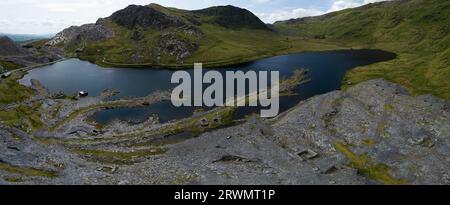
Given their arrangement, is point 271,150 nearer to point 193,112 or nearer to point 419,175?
point 419,175

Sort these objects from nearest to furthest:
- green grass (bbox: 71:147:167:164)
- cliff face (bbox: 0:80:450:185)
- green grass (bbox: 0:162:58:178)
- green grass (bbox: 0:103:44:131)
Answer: green grass (bbox: 0:162:58:178), cliff face (bbox: 0:80:450:185), green grass (bbox: 71:147:167:164), green grass (bbox: 0:103:44:131)

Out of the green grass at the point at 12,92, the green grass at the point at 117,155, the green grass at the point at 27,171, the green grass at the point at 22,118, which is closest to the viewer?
the green grass at the point at 27,171

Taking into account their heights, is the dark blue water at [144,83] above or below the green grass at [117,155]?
above

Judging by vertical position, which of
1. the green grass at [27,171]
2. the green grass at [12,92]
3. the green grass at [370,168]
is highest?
the green grass at [12,92]

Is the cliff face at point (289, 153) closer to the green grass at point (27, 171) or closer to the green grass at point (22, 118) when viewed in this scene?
the green grass at point (27, 171)

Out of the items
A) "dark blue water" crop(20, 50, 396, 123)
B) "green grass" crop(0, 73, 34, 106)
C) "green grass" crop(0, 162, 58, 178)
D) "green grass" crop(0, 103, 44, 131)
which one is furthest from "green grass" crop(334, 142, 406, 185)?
"green grass" crop(0, 73, 34, 106)

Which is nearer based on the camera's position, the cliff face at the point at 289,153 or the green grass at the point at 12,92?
the cliff face at the point at 289,153

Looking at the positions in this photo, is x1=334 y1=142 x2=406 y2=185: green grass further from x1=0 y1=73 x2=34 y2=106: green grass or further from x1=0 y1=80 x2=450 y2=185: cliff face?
x1=0 y1=73 x2=34 y2=106: green grass

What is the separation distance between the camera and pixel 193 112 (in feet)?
372

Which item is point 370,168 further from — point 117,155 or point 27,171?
point 27,171

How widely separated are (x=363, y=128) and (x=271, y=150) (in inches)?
975

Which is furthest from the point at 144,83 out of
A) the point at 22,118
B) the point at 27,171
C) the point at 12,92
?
the point at 27,171

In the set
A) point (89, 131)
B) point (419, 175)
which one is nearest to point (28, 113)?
point (89, 131)

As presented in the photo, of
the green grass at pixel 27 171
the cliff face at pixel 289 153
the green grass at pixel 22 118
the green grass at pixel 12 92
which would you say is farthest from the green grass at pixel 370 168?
the green grass at pixel 12 92
